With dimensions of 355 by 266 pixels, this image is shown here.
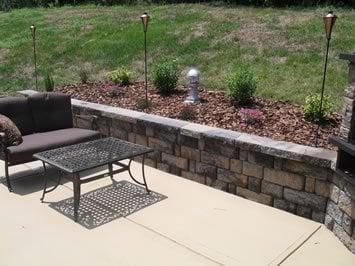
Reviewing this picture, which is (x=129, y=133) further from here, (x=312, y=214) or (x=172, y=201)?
(x=312, y=214)

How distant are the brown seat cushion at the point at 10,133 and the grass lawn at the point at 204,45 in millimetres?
3311

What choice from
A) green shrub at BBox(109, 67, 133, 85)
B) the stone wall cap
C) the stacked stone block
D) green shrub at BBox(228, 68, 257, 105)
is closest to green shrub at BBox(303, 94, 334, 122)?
green shrub at BBox(228, 68, 257, 105)

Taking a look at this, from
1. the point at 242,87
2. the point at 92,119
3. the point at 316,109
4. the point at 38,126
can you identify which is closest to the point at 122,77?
the point at 92,119

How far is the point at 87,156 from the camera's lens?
4.33 m

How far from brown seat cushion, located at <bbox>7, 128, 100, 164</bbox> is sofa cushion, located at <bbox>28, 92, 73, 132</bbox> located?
13 cm

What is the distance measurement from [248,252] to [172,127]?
1.82m

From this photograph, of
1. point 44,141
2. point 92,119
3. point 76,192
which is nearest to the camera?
point 76,192

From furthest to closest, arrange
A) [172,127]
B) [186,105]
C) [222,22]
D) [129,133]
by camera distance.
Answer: [222,22], [186,105], [129,133], [172,127]

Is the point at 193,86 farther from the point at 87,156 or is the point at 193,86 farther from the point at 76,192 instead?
the point at 76,192

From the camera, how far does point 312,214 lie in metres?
3.82

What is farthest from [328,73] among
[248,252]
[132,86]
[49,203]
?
[49,203]

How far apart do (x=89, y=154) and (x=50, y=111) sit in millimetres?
1139

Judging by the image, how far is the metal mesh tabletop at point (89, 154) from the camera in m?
3.99

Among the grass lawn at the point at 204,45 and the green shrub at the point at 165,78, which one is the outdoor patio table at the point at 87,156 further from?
the grass lawn at the point at 204,45
